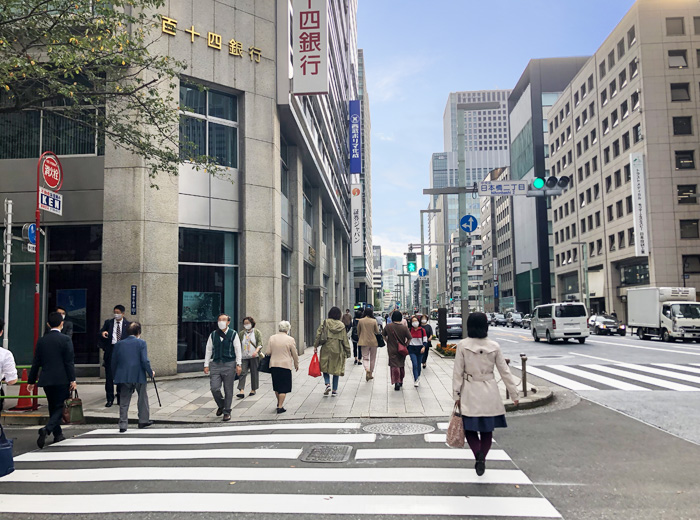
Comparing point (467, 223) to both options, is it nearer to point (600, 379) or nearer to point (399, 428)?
point (600, 379)

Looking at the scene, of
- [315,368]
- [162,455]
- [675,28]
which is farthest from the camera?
[675,28]

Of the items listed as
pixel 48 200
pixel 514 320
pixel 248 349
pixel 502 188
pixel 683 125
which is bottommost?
pixel 514 320

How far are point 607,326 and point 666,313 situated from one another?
8382 mm

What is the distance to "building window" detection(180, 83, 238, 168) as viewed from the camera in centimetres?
1568

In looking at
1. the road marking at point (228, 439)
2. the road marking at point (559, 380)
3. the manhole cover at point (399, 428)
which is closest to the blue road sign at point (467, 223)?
the road marking at point (559, 380)

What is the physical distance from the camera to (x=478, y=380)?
18.9 ft

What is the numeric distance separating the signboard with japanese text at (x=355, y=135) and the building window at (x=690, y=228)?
2856 cm

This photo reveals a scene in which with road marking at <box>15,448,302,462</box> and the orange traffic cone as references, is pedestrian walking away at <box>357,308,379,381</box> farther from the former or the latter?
the orange traffic cone

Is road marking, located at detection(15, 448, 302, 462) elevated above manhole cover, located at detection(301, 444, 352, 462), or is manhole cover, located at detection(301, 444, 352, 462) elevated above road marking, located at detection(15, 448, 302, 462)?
manhole cover, located at detection(301, 444, 352, 462)

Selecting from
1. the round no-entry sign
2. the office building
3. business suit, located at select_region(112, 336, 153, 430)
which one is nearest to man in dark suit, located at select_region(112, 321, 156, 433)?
business suit, located at select_region(112, 336, 153, 430)

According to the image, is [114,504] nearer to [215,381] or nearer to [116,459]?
Answer: [116,459]

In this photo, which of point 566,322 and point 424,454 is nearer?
point 424,454


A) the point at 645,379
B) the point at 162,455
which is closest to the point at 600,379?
the point at 645,379

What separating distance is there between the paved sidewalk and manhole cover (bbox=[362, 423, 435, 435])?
2.12 feet
